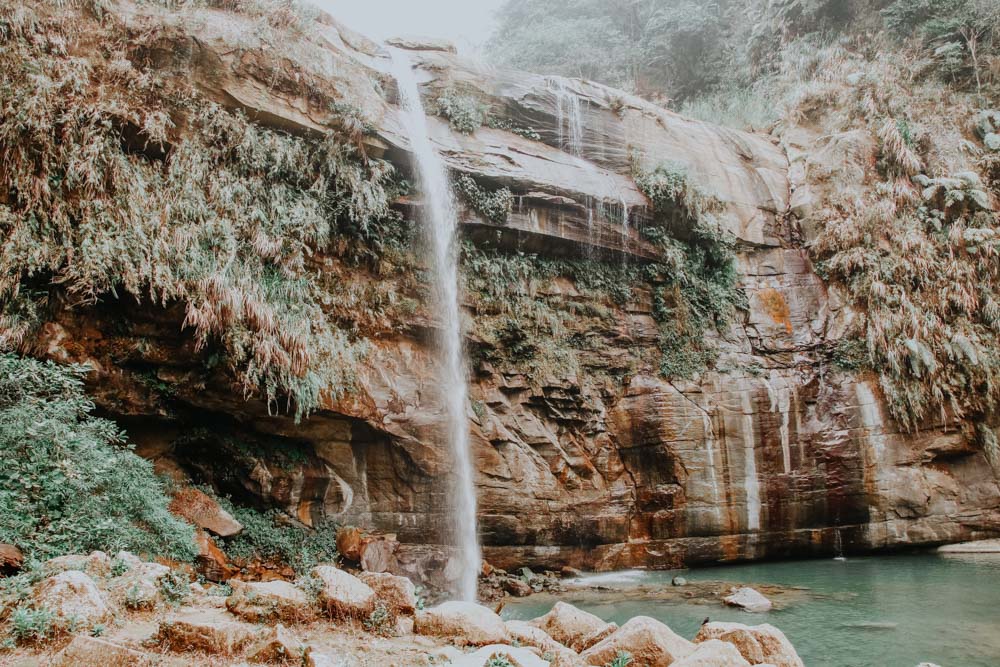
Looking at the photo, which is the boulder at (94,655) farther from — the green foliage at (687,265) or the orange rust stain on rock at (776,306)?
the orange rust stain on rock at (776,306)

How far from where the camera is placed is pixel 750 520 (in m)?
12.0

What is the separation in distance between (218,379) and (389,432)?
9.78ft

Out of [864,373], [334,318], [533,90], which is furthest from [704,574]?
[533,90]

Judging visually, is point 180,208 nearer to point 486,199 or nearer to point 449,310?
point 449,310

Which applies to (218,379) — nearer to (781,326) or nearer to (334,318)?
(334,318)

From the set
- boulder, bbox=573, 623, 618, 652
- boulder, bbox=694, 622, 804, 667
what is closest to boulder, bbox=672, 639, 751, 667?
boulder, bbox=694, 622, 804, 667

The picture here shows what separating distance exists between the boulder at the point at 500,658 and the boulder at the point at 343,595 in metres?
1.11

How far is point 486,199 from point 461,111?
2218 mm

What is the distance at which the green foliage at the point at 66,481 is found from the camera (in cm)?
569

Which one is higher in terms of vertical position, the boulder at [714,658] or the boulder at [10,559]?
the boulder at [10,559]

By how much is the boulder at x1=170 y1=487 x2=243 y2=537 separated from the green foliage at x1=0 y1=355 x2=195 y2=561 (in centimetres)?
93

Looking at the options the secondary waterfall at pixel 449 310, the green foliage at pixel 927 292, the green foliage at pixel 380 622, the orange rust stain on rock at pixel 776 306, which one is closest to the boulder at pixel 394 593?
the green foliage at pixel 380 622

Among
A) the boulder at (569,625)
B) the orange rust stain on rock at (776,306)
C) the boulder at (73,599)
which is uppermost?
the orange rust stain on rock at (776,306)

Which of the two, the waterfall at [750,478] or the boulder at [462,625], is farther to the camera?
the waterfall at [750,478]
